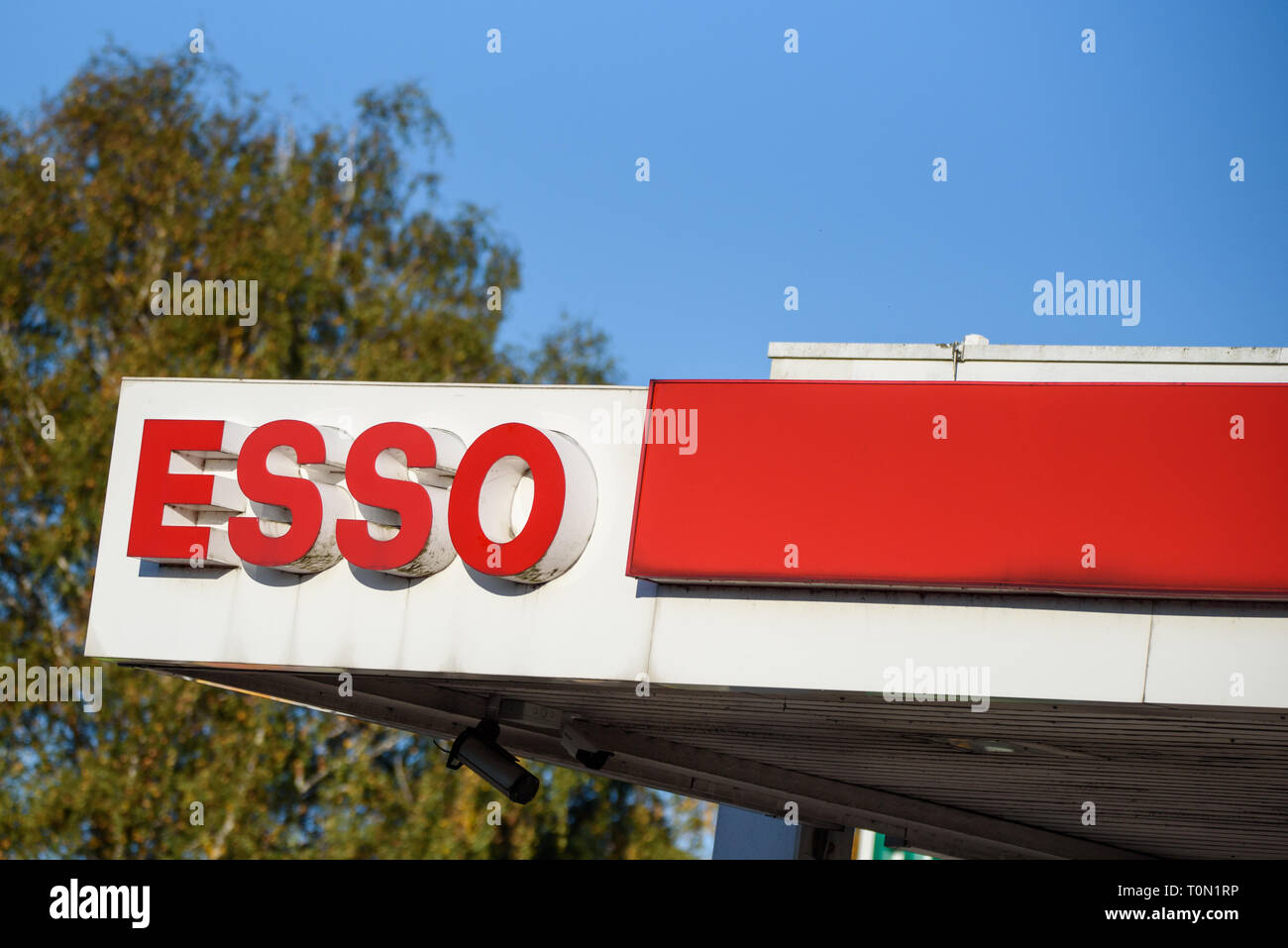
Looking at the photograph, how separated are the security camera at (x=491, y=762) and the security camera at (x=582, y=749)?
0.70 meters

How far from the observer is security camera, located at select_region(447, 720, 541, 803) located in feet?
39.3

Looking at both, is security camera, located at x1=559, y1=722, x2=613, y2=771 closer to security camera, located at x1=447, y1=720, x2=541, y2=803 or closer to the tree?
security camera, located at x1=447, y1=720, x2=541, y2=803

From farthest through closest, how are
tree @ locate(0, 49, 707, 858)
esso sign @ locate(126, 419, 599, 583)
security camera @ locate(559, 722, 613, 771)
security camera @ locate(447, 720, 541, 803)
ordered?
1. tree @ locate(0, 49, 707, 858)
2. security camera @ locate(559, 722, 613, 771)
3. security camera @ locate(447, 720, 541, 803)
4. esso sign @ locate(126, 419, 599, 583)

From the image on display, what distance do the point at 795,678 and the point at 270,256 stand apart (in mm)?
22357

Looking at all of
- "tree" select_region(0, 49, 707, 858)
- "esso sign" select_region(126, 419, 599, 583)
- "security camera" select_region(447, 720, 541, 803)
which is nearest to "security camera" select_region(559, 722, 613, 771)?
"security camera" select_region(447, 720, 541, 803)

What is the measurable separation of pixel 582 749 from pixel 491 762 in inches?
52.2

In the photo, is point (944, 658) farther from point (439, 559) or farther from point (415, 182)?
point (415, 182)

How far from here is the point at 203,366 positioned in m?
28.2

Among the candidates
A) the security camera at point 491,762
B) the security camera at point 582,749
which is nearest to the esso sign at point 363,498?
the security camera at point 491,762

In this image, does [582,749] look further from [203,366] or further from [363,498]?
[203,366]

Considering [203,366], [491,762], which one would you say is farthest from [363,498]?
[203,366]

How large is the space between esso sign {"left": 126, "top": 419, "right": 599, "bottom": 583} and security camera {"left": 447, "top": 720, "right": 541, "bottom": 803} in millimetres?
2106

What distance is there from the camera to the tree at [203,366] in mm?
25250
